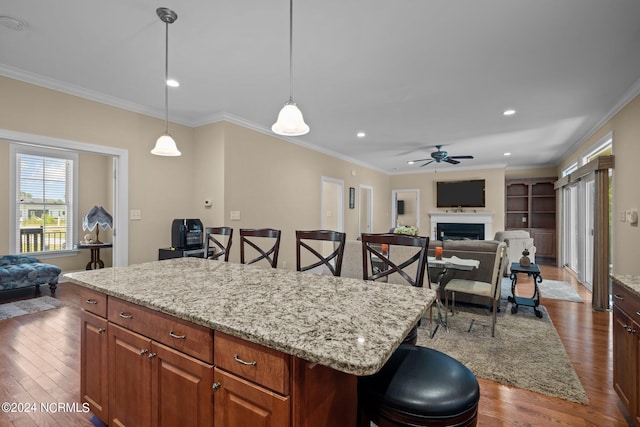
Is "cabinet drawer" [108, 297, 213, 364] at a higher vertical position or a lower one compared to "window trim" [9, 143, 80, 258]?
lower

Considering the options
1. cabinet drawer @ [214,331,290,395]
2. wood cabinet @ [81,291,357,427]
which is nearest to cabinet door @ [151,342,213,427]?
wood cabinet @ [81,291,357,427]

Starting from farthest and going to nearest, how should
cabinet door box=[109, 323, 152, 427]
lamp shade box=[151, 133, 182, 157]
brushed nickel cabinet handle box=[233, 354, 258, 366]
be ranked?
lamp shade box=[151, 133, 182, 157] < cabinet door box=[109, 323, 152, 427] < brushed nickel cabinet handle box=[233, 354, 258, 366]

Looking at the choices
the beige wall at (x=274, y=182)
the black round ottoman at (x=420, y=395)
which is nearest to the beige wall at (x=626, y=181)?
the black round ottoman at (x=420, y=395)

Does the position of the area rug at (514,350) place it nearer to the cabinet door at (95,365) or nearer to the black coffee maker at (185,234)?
the cabinet door at (95,365)

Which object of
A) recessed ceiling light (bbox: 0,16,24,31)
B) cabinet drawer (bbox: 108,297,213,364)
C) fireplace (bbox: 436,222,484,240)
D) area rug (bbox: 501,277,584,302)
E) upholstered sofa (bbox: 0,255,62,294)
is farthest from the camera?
fireplace (bbox: 436,222,484,240)

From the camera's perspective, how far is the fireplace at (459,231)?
8125mm

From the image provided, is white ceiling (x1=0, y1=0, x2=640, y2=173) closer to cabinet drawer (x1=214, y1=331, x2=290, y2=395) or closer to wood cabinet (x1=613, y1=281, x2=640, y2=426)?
wood cabinet (x1=613, y1=281, x2=640, y2=426)

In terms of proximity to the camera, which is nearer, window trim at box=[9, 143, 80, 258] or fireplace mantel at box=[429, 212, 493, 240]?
window trim at box=[9, 143, 80, 258]

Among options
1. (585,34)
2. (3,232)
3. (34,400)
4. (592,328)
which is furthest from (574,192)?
(3,232)

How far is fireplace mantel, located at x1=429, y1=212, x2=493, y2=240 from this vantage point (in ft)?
26.3

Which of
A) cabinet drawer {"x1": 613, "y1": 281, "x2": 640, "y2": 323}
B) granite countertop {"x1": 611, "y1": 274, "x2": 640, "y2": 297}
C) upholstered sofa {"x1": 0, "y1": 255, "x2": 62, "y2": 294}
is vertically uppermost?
granite countertop {"x1": 611, "y1": 274, "x2": 640, "y2": 297}

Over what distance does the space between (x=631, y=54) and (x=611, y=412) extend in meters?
2.76

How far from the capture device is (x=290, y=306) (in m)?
1.24

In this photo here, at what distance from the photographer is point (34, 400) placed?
204 cm
